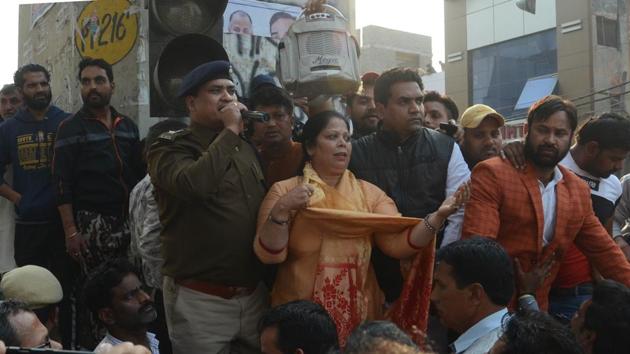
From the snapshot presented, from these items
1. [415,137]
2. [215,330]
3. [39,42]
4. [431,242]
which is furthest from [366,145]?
[39,42]

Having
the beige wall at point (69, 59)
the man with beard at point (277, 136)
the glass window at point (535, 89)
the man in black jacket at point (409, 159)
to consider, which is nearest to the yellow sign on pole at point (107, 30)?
the beige wall at point (69, 59)

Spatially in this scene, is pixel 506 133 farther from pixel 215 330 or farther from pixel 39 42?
pixel 215 330

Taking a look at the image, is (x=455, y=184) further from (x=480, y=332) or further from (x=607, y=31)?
(x=607, y=31)

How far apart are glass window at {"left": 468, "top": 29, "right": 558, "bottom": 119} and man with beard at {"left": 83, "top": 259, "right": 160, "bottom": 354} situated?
19.7 meters

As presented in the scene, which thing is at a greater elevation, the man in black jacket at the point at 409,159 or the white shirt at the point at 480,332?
the man in black jacket at the point at 409,159

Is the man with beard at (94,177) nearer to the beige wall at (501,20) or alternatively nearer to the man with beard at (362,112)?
the man with beard at (362,112)

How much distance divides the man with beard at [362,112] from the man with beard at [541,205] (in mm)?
1551

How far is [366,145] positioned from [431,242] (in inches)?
32.2

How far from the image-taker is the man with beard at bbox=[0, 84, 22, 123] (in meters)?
6.43

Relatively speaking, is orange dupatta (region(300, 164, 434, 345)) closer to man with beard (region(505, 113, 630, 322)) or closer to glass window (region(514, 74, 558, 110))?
man with beard (region(505, 113, 630, 322))

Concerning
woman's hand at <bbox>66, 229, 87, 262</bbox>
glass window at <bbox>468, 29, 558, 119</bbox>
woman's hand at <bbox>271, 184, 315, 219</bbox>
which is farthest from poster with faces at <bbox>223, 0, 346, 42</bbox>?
glass window at <bbox>468, 29, 558, 119</bbox>

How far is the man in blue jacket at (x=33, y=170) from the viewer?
523 cm

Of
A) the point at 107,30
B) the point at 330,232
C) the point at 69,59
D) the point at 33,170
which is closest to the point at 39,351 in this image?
the point at 330,232

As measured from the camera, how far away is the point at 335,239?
3.70 metres
